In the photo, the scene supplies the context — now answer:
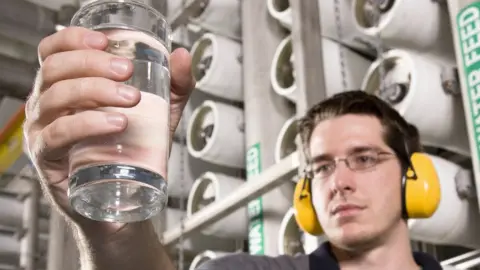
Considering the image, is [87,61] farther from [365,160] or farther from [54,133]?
[365,160]

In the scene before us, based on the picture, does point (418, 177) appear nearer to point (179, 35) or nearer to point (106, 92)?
point (106, 92)

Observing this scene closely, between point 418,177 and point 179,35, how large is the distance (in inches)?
44.2

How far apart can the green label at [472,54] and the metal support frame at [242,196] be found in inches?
13.7

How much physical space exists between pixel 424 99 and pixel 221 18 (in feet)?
2.49

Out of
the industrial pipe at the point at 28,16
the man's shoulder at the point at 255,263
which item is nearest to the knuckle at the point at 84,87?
the man's shoulder at the point at 255,263

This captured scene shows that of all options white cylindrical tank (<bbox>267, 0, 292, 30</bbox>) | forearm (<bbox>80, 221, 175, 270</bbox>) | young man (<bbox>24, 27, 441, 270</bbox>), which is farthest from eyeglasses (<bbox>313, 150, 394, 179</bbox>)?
forearm (<bbox>80, 221, 175, 270</bbox>)

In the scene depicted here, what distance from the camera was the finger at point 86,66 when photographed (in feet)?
1.51

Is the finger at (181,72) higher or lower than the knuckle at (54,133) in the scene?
higher

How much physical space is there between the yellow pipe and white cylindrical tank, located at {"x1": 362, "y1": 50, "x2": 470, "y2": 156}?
50.3 inches

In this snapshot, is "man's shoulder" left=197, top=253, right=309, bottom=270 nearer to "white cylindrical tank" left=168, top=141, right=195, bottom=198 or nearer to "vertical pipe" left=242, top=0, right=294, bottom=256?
"vertical pipe" left=242, top=0, right=294, bottom=256

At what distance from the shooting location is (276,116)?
1.71m

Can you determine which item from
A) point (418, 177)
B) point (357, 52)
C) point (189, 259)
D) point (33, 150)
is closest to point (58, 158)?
point (33, 150)

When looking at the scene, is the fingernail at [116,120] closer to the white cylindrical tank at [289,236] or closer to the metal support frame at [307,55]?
the metal support frame at [307,55]

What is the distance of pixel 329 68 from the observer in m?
1.53
